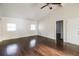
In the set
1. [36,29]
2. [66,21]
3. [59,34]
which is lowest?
[59,34]

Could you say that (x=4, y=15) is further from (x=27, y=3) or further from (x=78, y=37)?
(x=78, y=37)

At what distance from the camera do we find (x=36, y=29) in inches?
73.8

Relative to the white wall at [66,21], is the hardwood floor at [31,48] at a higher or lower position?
lower

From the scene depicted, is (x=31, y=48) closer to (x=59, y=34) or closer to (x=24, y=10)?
(x=59, y=34)

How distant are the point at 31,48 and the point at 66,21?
2.72 ft

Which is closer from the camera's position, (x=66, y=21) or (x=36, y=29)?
(x=66, y=21)

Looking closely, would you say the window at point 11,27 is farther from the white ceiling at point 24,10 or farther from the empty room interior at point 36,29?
the white ceiling at point 24,10

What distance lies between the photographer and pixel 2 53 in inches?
70.0

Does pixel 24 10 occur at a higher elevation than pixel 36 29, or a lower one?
higher

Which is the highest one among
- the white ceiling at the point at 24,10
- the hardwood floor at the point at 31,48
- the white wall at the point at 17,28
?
the white ceiling at the point at 24,10

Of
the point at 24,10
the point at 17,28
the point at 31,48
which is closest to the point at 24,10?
the point at 24,10

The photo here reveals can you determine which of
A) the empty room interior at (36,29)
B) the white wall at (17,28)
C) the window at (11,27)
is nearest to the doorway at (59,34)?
the empty room interior at (36,29)

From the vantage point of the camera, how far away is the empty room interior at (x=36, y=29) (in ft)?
5.75

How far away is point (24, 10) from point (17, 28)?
0.37 meters
